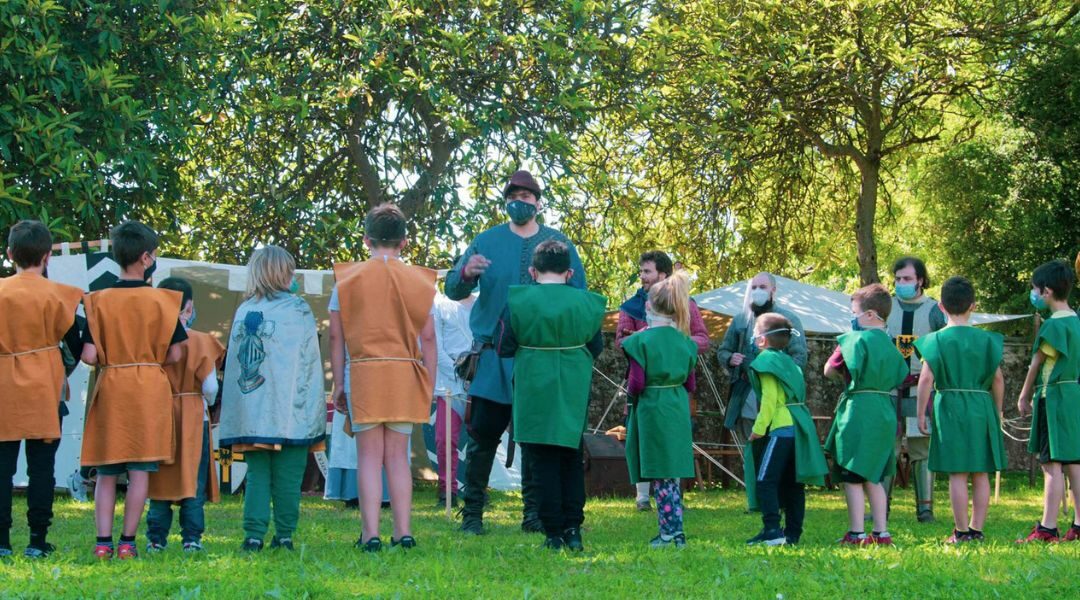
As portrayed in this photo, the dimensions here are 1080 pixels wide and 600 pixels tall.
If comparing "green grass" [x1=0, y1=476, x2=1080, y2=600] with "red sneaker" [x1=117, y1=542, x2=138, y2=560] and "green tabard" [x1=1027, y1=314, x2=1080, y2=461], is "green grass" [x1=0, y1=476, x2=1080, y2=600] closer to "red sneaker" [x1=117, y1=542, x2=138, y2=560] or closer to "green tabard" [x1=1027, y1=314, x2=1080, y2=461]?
"red sneaker" [x1=117, y1=542, x2=138, y2=560]

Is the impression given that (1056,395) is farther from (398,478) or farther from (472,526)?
(398,478)

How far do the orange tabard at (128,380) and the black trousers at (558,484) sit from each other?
1.82m

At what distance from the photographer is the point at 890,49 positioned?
14492mm

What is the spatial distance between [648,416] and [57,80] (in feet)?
19.6

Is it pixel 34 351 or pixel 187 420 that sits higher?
pixel 34 351

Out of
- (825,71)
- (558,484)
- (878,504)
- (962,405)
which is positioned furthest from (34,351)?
(825,71)

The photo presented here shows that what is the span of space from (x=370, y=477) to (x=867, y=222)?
39.1 ft

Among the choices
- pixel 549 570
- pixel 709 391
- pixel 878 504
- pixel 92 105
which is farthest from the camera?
pixel 709 391

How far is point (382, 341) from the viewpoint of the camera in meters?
6.06

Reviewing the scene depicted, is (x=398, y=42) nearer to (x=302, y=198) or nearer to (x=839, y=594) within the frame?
(x=302, y=198)

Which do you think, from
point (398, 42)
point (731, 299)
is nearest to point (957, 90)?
point (731, 299)

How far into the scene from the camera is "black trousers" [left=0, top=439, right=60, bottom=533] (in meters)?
5.91

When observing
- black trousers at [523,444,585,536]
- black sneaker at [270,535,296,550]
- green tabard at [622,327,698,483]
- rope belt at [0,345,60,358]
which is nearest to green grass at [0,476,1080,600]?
black sneaker at [270,535,296,550]

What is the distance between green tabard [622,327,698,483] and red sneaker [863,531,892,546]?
1110mm
